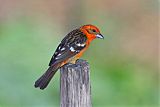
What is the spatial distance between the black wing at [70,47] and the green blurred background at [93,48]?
6.92ft

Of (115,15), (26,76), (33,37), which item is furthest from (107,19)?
(26,76)

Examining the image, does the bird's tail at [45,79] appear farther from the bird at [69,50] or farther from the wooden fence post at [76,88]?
the wooden fence post at [76,88]

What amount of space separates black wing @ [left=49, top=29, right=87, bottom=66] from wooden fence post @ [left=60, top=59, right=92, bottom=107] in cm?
108

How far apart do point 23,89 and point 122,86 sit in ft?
5.08

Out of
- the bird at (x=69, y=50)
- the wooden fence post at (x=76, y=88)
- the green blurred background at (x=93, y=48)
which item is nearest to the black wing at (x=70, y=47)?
the bird at (x=69, y=50)

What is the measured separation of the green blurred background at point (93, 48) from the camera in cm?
1023

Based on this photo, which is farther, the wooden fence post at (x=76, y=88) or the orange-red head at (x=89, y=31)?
the orange-red head at (x=89, y=31)

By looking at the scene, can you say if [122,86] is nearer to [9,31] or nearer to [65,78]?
[9,31]

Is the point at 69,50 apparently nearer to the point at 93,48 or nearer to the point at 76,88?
the point at 76,88

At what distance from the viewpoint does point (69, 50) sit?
770 centimetres

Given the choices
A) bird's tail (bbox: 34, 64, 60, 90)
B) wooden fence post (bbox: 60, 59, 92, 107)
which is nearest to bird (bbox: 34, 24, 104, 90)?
bird's tail (bbox: 34, 64, 60, 90)

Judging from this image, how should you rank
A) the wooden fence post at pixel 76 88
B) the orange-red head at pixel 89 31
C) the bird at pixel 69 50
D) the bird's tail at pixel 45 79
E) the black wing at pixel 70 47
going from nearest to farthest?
the wooden fence post at pixel 76 88, the bird's tail at pixel 45 79, the bird at pixel 69 50, the black wing at pixel 70 47, the orange-red head at pixel 89 31

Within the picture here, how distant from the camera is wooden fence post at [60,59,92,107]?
6.16m

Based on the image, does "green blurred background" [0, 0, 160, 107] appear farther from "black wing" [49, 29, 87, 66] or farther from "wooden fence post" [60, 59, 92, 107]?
"wooden fence post" [60, 59, 92, 107]
